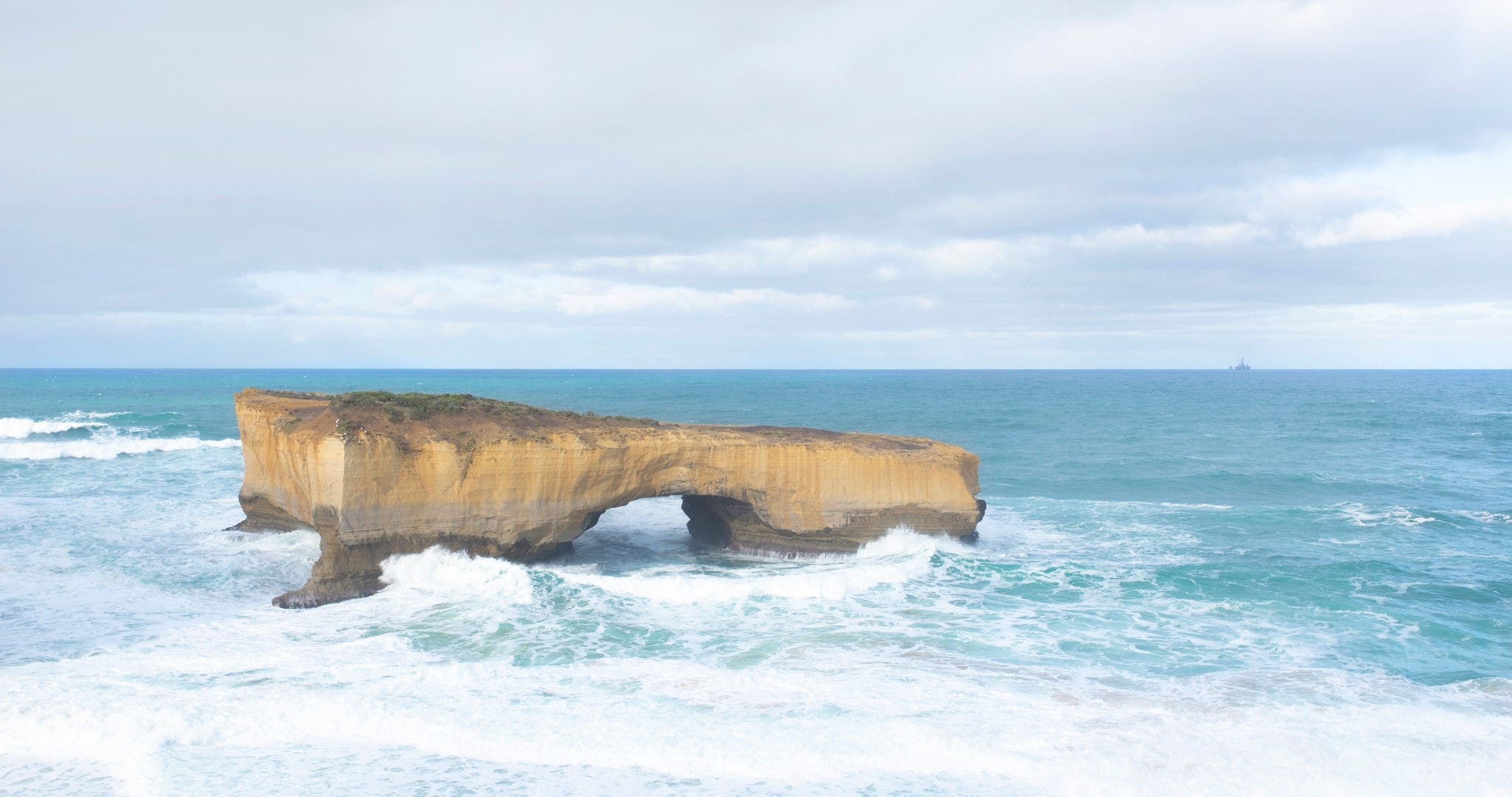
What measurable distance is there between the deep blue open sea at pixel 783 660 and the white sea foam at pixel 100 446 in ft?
43.1

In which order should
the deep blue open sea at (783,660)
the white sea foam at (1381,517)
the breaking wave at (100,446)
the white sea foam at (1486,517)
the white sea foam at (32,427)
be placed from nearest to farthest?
the deep blue open sea at (783,660)
the white sea foam at (1381,517)
the white sea foam at (1486,517)
the breaking wave at (100,446)
the white sea foam at (32,427)

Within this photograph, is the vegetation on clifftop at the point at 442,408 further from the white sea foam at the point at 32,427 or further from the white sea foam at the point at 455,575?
the white sea foam at the point at 32,427

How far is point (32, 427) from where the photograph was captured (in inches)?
1714

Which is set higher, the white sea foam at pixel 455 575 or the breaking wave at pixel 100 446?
the breaking wave at pixel 100 446

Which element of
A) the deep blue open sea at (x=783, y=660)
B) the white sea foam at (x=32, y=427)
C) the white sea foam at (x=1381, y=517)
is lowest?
the deep blue open sea at (x=783, y=660)

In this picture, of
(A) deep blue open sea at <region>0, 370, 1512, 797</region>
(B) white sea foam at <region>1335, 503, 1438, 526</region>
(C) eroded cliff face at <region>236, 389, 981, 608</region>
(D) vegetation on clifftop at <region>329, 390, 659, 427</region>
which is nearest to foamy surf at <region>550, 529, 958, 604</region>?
(A) deep blue open sea at <region>0, 370, 1512, 797</region>

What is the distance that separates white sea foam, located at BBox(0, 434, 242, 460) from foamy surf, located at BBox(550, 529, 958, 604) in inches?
1036

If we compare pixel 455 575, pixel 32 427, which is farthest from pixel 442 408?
pixel 32 427

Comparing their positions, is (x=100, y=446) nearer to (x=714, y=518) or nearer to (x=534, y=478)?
(x=534, y=478)

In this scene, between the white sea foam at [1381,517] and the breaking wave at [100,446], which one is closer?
the white sea foam at [1381,517]

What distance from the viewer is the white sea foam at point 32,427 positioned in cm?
4241

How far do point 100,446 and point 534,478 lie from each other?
3094cm

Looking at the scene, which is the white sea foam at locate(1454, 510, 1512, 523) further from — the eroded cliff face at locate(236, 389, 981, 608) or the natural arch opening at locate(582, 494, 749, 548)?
the natural arch opening at locate(582, 494, 749, 548)

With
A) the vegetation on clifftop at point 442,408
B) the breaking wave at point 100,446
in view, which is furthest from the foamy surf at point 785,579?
the breaking wave at point 100,446
